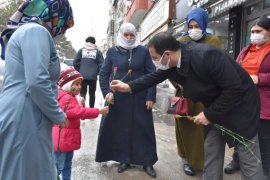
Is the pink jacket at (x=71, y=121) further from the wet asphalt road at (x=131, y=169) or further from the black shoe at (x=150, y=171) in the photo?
the black shoe at (x=150, y=171)

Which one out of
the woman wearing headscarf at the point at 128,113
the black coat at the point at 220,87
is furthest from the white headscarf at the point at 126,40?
the black coat at the point at 220,87

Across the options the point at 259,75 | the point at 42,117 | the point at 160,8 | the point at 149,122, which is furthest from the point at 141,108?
the point at 160,8

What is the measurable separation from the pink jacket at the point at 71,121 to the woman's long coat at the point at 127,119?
826 millimetres

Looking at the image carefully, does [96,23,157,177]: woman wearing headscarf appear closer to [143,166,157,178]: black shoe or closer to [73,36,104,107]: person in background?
[143,166,157,178]: black shoe

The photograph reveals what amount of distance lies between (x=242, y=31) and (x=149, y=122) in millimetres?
4586

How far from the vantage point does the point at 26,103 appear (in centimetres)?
182

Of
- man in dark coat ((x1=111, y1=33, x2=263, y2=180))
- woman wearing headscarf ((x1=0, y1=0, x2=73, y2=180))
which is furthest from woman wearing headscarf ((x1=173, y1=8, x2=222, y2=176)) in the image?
woman wearing headscarf ((x1=0, y1=0, x2=73, y2=180))

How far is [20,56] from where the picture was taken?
5.92 ft

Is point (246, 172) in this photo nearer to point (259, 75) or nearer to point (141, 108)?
point (259, 75)

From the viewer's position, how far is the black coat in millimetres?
2332

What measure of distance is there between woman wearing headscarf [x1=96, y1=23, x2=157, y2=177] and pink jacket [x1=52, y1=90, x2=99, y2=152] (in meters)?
0.74

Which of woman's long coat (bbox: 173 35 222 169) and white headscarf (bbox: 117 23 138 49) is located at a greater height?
white headscarf (bbox: 117 23 138 49)

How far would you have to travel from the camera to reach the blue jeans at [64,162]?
3102mm

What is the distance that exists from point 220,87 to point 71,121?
1443 millimetres
